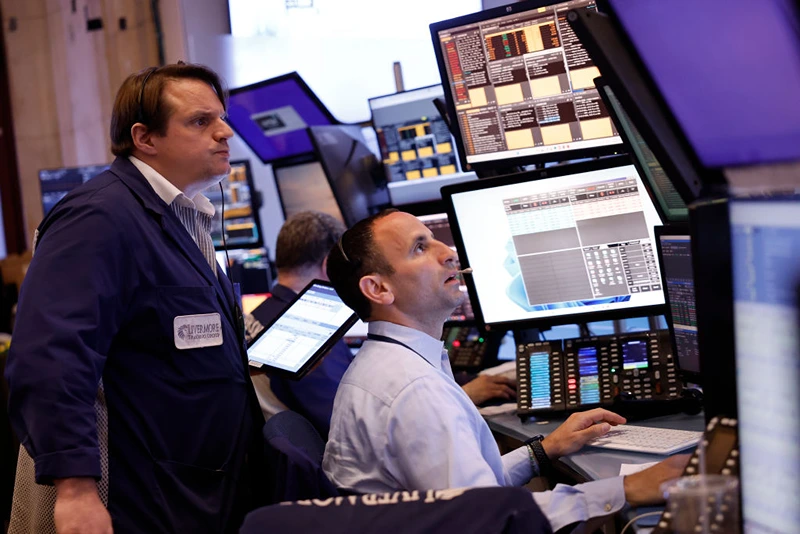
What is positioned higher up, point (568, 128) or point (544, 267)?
point (568, 128)

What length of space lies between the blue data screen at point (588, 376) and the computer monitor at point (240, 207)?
283 centimetres

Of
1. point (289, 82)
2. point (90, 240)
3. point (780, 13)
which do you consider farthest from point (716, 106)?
point (289, 82)

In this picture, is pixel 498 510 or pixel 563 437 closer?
pixel 498 510

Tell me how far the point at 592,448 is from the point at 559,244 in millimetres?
675

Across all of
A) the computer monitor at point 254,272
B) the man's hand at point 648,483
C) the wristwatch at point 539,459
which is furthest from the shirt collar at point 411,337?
the computer monitor at point 254,272

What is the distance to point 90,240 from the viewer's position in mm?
1790

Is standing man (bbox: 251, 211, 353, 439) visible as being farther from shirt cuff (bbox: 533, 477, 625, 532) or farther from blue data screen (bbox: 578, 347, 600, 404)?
shirt cuff (bbox: 533, 477, 625, 532)

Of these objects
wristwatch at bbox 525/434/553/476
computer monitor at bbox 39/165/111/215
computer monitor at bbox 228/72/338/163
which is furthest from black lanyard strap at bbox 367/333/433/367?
computer monitor at bbox 39/165/111/215

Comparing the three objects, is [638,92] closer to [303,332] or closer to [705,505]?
[705,505]

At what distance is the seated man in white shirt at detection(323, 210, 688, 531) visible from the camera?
4.95 feet

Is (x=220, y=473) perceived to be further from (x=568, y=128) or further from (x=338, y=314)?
(x=568, y=128)

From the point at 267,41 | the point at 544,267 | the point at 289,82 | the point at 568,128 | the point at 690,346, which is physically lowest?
the point at 690,346

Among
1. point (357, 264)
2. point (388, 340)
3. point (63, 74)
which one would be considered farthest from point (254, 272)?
point (63, 74)

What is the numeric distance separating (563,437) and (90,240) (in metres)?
1.10
